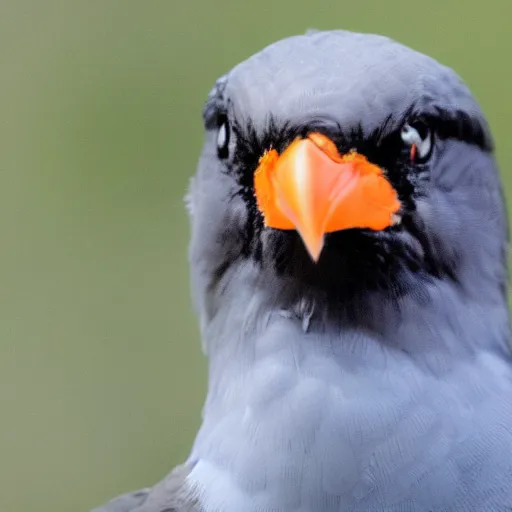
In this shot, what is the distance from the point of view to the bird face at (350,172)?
889mm

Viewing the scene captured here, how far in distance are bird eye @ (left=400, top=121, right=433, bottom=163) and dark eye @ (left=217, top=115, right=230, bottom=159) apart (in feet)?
0.54

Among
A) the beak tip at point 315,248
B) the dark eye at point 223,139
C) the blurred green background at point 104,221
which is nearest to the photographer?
the beak tip at point 315,248

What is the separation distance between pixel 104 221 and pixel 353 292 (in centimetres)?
128

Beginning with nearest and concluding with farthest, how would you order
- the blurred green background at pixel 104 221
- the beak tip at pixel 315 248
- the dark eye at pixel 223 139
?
the beak tip at pixel 315 248
the dark eye at pixel 223 139
the blurred green background at pixel 104 221

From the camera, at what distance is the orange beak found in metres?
0.86

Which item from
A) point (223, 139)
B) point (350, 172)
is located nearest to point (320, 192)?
point (350, 172)

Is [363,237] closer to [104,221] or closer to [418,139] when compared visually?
[418,139]

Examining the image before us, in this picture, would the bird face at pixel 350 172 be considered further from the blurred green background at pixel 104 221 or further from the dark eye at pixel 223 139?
the blurred green background at pixel 104 221

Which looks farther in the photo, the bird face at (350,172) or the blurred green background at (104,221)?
the blurred green background at (104,221)

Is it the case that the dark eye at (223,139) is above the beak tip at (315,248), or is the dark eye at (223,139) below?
above

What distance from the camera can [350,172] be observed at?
2.93 ft

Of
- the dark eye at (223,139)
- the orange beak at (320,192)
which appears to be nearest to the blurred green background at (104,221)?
the dark eye at (223,139)

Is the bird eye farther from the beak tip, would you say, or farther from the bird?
the beak tip

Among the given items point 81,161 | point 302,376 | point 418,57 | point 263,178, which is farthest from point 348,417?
point 81,161
